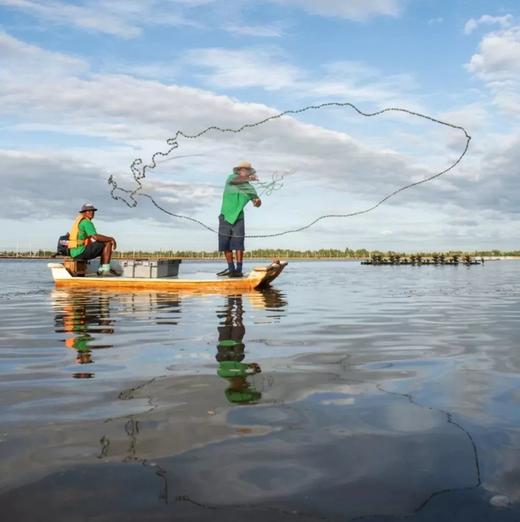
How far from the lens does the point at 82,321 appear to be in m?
10.2

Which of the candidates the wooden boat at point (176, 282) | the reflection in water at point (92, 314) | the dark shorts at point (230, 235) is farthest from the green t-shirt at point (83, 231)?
the dark shorts at point (230, 235)

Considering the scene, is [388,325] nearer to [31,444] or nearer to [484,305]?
Result: [484,305]

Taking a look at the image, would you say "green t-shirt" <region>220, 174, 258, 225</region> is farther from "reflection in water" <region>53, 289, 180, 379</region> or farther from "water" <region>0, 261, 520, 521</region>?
"water" <region>0, 261, 520, 521</region>

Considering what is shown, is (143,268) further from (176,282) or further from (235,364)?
(235,364)

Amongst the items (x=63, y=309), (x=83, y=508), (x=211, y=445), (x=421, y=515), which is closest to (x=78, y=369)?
(x=211, y=445)

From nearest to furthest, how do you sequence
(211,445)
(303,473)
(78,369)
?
(303,473)
(211,445)
(78,369)

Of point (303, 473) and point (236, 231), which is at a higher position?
point (236, 231)

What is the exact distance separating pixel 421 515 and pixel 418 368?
3.48 meters

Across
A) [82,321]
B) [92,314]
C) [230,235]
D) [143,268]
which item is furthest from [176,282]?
[82,321]

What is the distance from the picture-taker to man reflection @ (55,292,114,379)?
6.81m

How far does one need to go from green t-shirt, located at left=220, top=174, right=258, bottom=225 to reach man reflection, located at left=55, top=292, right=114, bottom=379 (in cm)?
468

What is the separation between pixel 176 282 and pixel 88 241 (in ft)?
10.8

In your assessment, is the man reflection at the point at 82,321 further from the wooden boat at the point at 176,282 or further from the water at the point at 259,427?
the wooden boat at the point at 176,282

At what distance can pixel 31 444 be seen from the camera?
3445mm
